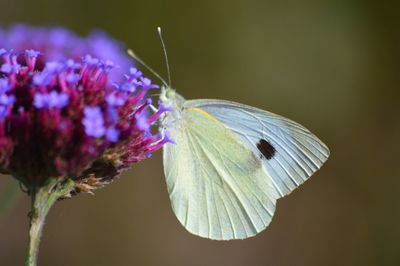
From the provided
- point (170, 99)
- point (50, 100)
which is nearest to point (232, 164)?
point (170, 99)

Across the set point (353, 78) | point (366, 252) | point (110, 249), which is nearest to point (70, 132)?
point (110, 249)

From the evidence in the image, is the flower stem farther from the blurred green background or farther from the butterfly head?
the blurred green background

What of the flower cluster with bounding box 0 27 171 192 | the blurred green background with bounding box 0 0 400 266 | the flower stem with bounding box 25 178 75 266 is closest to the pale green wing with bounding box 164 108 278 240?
the flower cluster with bounding box 0 27 171 192

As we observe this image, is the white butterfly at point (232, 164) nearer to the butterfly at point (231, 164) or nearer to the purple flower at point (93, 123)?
the butterfly at point (231, 164)

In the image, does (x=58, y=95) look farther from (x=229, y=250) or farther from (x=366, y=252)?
(x=366, y=252)

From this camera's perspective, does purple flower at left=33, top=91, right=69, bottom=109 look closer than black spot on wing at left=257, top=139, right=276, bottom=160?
Yes

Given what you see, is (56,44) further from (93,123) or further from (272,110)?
(272,110)
